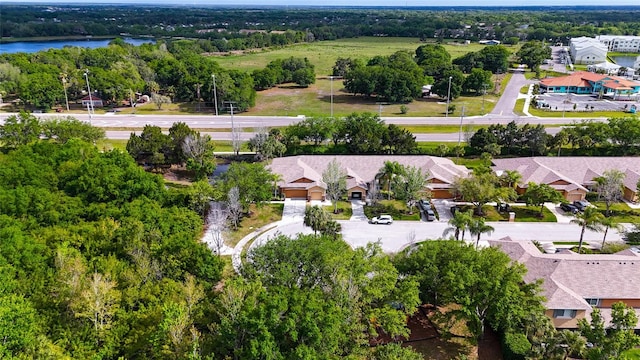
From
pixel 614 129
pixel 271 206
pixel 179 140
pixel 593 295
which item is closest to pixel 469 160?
pixel 614 129

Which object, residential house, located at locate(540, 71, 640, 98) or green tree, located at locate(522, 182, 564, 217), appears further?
residential house, located at locate(540, 71, 640, 98)

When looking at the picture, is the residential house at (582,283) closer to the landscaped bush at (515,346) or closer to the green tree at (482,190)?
the landscaped bush at (515,346)

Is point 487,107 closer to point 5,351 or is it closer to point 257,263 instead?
point 257,263

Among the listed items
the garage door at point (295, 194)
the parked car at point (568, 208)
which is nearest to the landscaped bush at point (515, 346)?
the parked car at point (568, 208)

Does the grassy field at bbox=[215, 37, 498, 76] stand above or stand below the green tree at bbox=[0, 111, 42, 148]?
above

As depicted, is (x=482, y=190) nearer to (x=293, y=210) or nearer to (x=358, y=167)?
(x=358, y=167)

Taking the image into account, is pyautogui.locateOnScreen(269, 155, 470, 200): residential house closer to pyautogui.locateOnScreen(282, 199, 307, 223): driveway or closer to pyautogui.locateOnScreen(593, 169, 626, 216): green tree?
pyautogui.locateOnScreen(282, 199, 307, 223): driveway

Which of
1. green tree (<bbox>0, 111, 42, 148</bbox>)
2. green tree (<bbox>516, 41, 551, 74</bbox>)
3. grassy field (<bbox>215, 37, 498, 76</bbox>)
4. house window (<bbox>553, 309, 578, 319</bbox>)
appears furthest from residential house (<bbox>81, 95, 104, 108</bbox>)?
green tree (<bbox>516, 41, 551, 74</bbox>)
